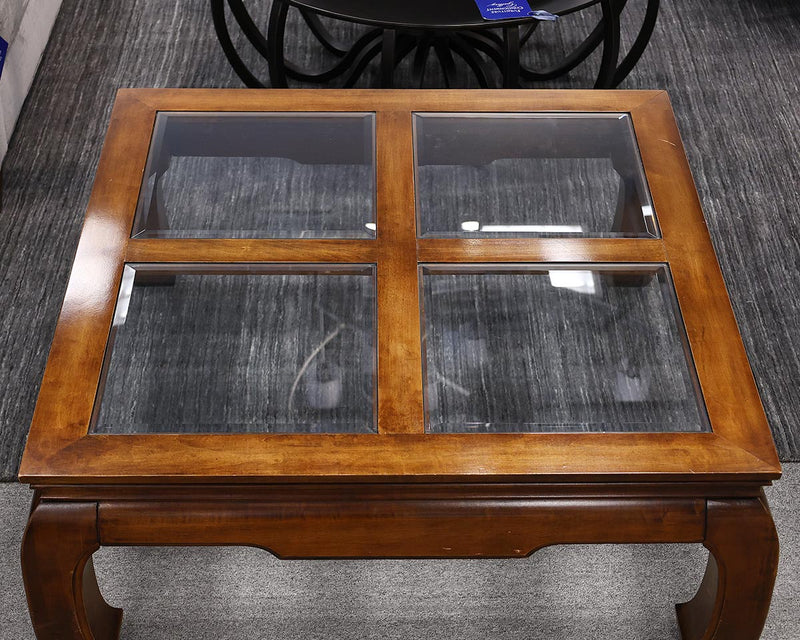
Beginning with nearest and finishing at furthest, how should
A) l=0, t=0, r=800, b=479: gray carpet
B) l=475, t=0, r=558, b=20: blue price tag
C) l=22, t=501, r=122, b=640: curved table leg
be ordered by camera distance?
l=22, t=501, r=122, b=640: curved table leg < l=0, t=0, r=800, b=479: gray carpet < l=475, t=0, r=558, b=20: blue price tag

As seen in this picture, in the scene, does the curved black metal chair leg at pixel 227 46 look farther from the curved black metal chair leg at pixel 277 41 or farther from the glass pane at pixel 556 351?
the glass pane at pixel 556 351

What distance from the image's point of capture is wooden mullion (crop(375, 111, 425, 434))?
0.95 meters

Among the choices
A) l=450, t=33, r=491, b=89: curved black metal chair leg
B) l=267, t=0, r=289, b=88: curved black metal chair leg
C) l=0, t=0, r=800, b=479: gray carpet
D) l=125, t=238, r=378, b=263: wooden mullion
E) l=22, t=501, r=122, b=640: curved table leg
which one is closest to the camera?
l=22, t=501, r=122, b=640: curved table leg

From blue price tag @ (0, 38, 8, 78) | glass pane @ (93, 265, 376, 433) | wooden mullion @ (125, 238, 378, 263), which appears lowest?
glass pane @ (93, 265, 376, 433)

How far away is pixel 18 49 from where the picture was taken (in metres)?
1.92

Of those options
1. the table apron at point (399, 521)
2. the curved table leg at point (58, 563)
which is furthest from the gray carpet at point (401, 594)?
the table apron at point (399, 521)

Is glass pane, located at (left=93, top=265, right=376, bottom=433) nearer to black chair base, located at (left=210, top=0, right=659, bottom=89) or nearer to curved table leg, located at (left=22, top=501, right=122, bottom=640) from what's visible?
curved table leg, located at (left=22, top=501, right=122, bottom=640)

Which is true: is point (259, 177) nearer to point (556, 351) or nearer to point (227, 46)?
point (556, 351)

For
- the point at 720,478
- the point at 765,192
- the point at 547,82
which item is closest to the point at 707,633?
the point at 720,478

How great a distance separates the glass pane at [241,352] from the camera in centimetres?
95

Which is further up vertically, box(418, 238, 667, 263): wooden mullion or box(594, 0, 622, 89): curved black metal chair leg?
box(594, 0, 622, 89): curved black metal chair leg

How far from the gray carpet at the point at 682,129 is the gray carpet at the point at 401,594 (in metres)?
0.26

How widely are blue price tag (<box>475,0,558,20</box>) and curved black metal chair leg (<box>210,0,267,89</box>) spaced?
0.53m

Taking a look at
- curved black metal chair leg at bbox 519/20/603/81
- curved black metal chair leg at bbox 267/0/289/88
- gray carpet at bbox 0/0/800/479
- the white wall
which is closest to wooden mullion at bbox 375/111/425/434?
curved black metal chair leg at bbox 267/0/289/88
